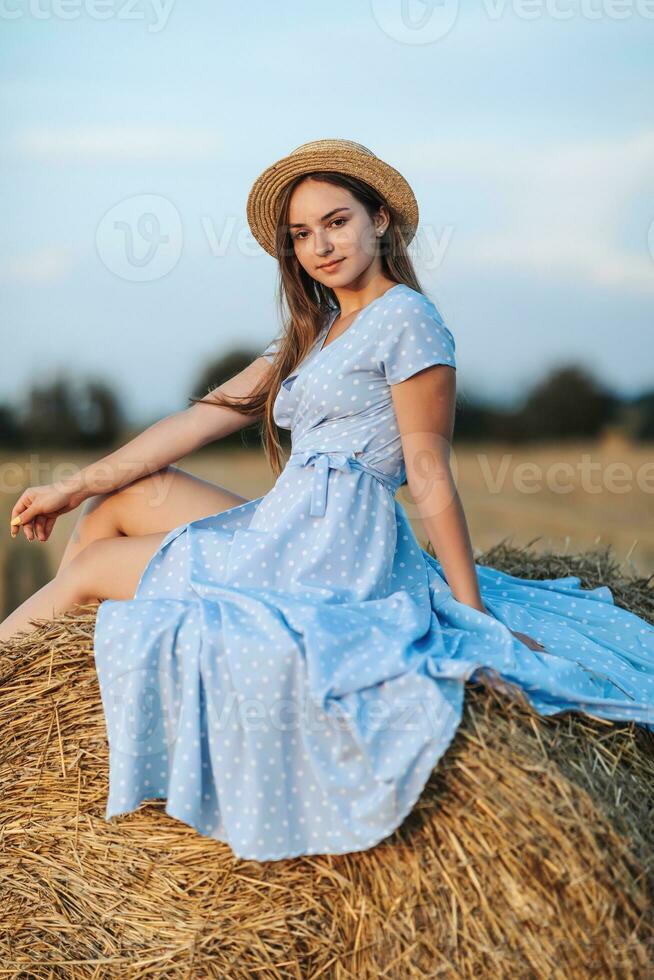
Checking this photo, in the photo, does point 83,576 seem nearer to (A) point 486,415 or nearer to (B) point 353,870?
(B) point 353,870

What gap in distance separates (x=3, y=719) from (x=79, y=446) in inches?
197

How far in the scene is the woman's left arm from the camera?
1917 mm

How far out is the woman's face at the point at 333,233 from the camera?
2096 millimetres

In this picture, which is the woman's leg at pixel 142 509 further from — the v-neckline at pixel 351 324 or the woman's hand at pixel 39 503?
the v-neckline at pixel 351 324

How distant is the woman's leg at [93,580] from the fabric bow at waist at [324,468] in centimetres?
32

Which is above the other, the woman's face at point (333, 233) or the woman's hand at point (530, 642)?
the woman's face at point (333, 233)

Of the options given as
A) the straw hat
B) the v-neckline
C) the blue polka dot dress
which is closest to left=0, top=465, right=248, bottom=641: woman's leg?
the blue polka dot dress

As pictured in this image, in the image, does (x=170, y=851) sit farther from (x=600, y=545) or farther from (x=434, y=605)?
(x=600, y=545)

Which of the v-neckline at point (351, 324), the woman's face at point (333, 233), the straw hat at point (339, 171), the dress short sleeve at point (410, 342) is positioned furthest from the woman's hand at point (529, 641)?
the straw hat at point (339, 171)

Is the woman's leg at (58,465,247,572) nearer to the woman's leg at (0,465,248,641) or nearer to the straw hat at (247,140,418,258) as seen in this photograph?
the woman's leg at (0,465,248,641)

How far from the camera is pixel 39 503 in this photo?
219 centimetres

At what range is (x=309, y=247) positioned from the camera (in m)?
2.11

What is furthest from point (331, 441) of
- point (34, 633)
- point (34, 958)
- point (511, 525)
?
point (511, 525)

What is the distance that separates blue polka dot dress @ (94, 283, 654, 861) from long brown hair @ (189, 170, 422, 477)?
0.58ft
